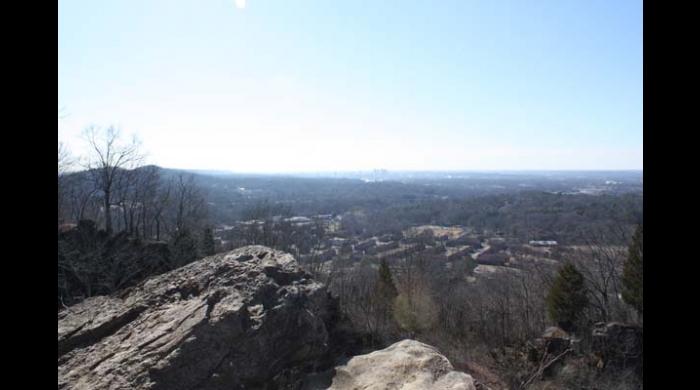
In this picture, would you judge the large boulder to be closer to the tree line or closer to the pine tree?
the tree line

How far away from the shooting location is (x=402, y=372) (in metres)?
6.45

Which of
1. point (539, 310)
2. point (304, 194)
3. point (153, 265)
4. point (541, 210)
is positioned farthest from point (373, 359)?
point (304, 194)

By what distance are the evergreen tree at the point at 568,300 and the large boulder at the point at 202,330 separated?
17147 mm

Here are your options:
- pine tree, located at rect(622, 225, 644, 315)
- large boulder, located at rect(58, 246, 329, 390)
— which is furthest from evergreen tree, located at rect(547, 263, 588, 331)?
large boulder, located at rect(58, 246, 329, 390)

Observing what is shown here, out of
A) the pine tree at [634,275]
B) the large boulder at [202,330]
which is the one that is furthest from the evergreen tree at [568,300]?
the large boulder at [202,330]

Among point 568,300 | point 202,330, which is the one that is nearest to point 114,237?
point 202,330

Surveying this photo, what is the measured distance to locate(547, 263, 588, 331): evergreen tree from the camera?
20461 millimetres

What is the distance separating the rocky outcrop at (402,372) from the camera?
19.9ft

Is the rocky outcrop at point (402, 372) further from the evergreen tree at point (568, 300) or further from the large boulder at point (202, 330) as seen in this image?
the evergreen tree at point (568, 300)

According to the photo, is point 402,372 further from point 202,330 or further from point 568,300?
point 568,300

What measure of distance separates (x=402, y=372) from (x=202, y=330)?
3.42m

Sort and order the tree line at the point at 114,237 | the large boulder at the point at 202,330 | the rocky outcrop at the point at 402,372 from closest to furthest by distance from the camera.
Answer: the large boulder at the point at 202,330, the rocky outcrop at the point at 402,372, the tree line at the point at 114,237
